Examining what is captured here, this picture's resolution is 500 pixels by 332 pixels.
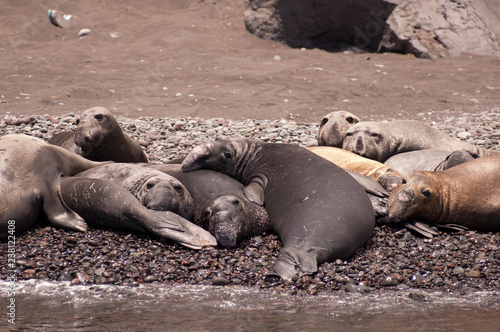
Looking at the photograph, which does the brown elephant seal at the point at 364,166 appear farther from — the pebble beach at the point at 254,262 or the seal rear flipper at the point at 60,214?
the seal rear flipper at the point at 60,214

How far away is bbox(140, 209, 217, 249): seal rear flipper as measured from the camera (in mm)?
4902

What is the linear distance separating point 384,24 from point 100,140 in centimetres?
962

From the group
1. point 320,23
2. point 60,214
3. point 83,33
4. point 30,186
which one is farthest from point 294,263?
point 83,33

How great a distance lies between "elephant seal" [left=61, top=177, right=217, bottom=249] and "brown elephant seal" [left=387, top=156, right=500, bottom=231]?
177cm

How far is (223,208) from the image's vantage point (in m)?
5.11

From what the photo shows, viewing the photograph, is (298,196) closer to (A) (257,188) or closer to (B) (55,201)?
(A) (257,188)

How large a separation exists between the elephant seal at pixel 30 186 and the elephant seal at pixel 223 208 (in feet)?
3.55

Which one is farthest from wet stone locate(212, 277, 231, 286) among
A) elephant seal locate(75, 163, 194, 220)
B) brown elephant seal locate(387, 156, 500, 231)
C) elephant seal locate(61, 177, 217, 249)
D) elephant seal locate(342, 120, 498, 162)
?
elephant seal locate(342, 120, 498, 162)

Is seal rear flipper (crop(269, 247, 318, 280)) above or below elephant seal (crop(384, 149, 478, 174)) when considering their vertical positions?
above

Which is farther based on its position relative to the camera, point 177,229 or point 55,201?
point 55,201

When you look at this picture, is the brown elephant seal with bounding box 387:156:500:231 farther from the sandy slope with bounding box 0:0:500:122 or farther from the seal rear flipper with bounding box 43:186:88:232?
the sandy slope with bounding box 0:0:500:122

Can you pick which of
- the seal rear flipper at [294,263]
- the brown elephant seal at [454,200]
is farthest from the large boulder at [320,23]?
the seal rear flipper at [294,263]

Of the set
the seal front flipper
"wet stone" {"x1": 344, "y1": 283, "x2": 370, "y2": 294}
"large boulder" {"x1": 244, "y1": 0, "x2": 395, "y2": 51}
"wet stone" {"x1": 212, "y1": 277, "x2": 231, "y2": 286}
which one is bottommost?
"large boulder" {"x1": 244, "y1": 0, "x2": 395, "y2": 51}

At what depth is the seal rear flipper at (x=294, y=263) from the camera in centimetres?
428
